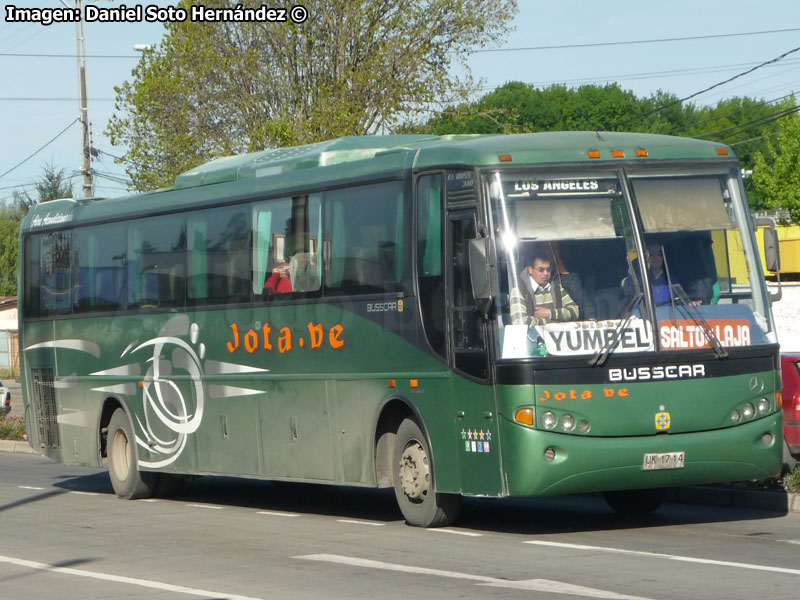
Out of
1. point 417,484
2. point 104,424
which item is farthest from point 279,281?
point 104,424

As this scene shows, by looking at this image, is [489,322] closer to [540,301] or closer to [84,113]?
[540,301]

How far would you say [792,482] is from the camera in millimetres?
13961

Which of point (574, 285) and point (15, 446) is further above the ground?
point (574, 285)

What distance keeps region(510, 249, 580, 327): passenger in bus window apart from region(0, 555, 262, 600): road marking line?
11.7 ft

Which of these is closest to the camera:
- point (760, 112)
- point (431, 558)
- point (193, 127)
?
point (431, 558)

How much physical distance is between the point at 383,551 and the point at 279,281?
415 cm

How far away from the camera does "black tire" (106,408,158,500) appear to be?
58.3 ft

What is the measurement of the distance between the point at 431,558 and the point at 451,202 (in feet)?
10.3

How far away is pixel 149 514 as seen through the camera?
1556 cm

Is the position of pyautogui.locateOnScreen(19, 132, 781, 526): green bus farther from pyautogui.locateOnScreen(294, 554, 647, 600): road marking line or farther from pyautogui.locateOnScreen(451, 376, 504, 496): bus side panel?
pyautogui.locateOnScreen(294, 554, 647, 600): road marking line

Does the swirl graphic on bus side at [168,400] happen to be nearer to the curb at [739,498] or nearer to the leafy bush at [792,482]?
the curb at [739,498]

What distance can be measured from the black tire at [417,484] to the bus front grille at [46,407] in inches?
307

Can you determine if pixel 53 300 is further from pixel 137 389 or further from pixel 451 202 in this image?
pixel 451 202

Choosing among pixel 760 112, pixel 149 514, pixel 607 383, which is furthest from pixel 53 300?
pixel 760 112
